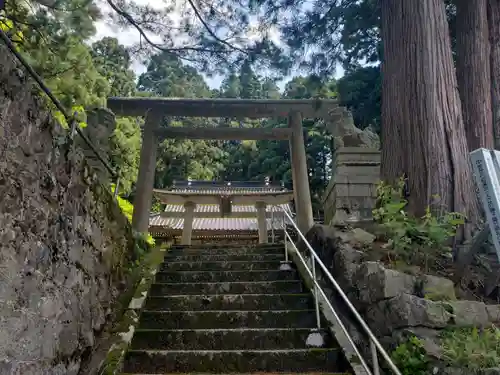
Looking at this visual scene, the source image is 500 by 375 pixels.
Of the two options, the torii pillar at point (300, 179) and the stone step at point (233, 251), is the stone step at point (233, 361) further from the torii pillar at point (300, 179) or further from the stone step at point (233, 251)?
the torii pillar at point (300, 179)

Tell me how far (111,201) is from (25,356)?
79.7 inches

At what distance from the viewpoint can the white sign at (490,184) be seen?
3.03m

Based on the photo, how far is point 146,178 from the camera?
311 inches

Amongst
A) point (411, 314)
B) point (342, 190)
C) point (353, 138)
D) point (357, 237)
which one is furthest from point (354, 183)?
point (411, 314)

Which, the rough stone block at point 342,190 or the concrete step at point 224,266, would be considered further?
the rough stone block at point 342,190

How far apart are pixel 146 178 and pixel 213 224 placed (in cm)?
854

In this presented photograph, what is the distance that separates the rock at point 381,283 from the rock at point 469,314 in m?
0.32

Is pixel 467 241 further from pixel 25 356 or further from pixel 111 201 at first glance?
pixel 25 356


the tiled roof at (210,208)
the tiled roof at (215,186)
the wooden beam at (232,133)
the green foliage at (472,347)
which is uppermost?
the wooden beam at (232,133)

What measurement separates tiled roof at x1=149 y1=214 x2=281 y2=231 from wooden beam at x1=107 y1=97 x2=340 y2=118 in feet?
24.8

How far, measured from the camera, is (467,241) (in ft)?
13.3

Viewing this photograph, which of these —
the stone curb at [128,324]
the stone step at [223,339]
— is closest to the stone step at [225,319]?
the stone curb at [128,324]

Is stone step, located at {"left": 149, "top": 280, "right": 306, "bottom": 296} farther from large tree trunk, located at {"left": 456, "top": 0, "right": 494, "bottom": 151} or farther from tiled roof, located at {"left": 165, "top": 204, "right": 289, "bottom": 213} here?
tiled roof, located at {"left": 165, "top": 204, "right": 289, "bottom": 213}

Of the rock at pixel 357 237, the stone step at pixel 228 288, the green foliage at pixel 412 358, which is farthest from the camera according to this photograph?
the stone step at pixel 228 288
